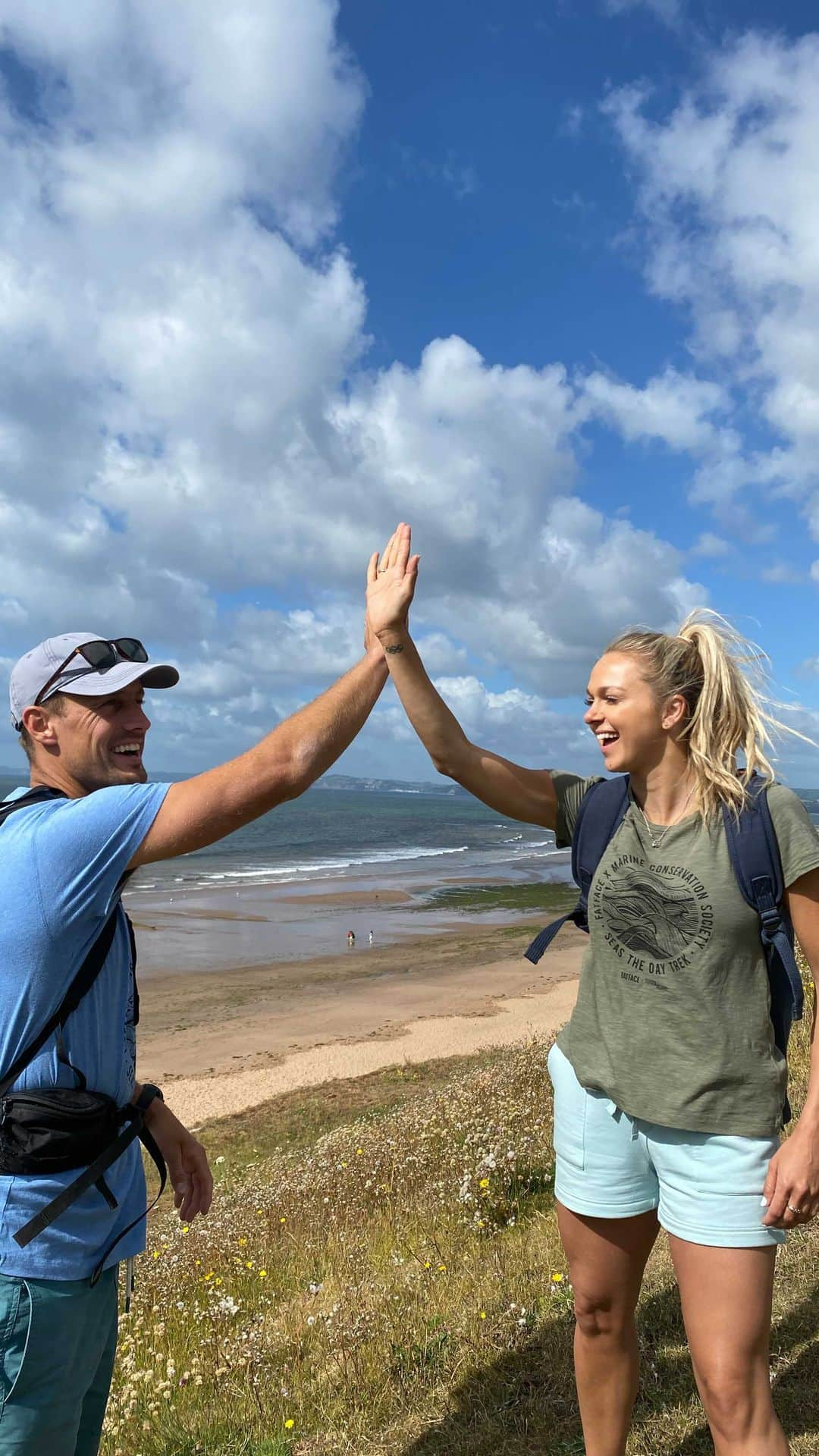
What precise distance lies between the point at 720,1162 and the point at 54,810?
192cm

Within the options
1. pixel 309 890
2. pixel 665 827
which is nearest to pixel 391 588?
pixel 665 827

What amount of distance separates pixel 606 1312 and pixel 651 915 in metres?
1.22

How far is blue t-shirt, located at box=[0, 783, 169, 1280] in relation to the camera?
6.81ft

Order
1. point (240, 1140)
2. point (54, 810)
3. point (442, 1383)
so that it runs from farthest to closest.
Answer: point (240, 1140)
point (442, 1383)
point (54, 810)

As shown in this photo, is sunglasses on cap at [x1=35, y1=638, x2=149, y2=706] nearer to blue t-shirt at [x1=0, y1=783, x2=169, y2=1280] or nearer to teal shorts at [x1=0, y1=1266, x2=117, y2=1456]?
blue t-shirt at [x1=0, y1=783, x2=169, y2=1280]

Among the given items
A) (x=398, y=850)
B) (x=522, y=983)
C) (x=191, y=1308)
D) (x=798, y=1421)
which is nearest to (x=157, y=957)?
(x=522, y=983)

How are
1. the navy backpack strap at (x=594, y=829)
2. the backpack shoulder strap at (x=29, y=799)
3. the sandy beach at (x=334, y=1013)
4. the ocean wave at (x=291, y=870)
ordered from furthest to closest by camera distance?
the ocean wave at (x=291, y=870), the sandy beach at (x=334, y=1013), the navy backpack strap at (x=594, y=829), the backpack shoulder strap at (x=29, y=799)

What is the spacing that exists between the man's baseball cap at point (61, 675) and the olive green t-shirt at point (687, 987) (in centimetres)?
153

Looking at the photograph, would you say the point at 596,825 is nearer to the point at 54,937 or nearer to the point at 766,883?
the point at 766,883

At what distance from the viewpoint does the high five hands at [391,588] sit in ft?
9.18

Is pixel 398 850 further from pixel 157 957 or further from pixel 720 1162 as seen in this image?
pixel 720 1162

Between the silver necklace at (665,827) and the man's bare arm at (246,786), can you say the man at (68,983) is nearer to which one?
the man's bare arm at (246,786)

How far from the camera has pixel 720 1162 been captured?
2.44 meters

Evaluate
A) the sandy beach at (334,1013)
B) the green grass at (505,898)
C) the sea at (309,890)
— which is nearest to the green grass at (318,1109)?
the sandy beach at (334,1013)
